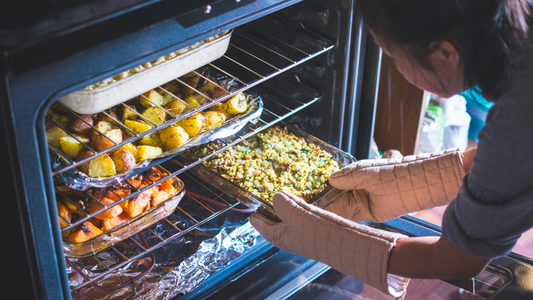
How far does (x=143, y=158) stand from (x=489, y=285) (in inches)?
37.9

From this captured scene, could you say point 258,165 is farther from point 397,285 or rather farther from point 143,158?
point 397,285

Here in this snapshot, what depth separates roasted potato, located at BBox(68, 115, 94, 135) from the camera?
1158mm

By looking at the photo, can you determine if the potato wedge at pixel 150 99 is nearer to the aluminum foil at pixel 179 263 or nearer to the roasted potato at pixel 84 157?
the roasted potato at pixel 84 157

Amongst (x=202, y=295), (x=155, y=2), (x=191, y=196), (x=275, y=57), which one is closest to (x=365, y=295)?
(x=202, y=295)

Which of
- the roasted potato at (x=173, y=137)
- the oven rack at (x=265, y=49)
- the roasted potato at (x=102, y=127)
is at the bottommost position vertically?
the roasted potato at (x=173, y=137)

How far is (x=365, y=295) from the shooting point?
51.4 inches

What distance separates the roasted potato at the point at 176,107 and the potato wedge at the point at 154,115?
0.14 feet

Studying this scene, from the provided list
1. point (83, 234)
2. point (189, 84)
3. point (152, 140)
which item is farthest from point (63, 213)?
point (189, 84)

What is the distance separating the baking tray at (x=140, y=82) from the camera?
3.31 ft

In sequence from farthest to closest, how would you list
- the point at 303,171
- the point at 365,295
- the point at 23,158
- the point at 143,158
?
the point at 303,171, the point at 365,295, the point at 143,158, the point at 23,158

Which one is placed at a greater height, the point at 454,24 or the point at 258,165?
the point at 454,24

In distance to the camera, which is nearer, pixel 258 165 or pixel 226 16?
pixel 226 16

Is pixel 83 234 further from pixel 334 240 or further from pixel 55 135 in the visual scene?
pixel 334 240

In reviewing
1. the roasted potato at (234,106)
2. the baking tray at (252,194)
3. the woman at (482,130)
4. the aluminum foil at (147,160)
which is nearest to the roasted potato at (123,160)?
the aluminum foil at (147,160)
